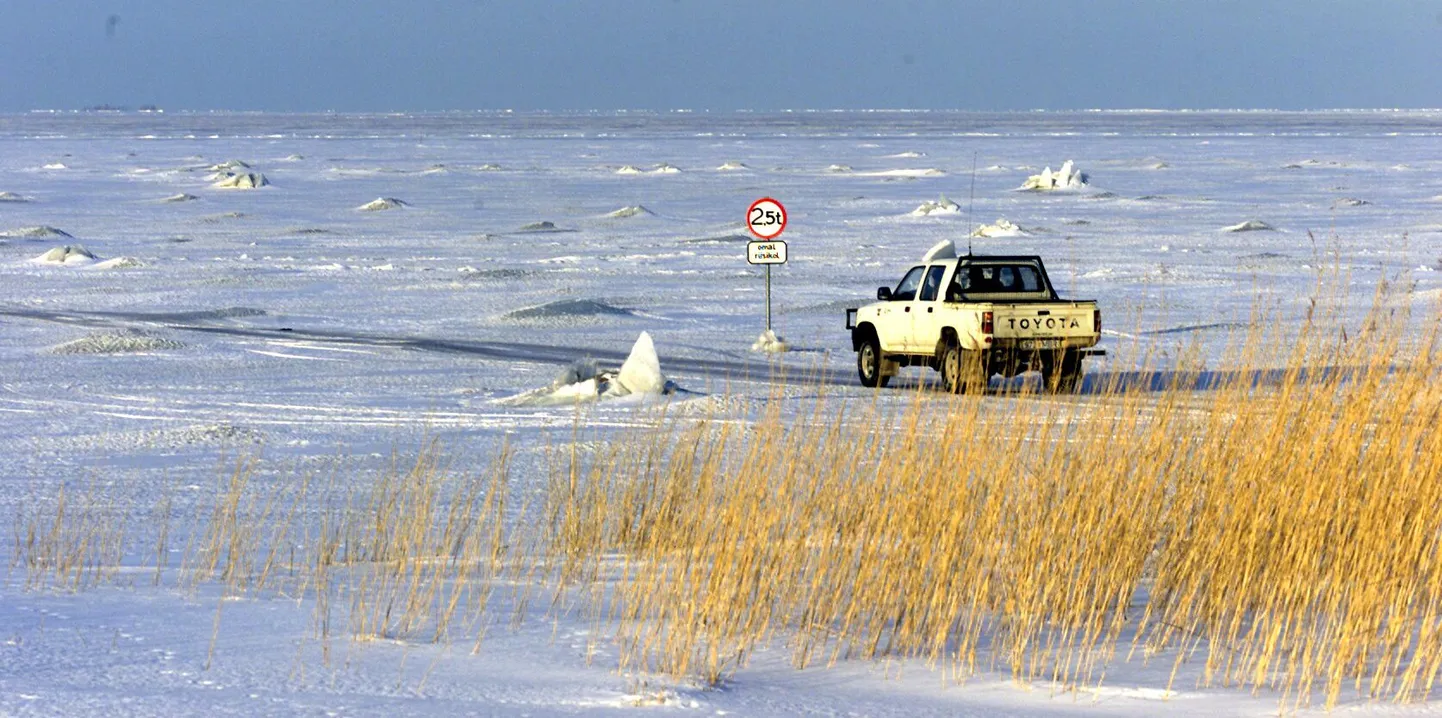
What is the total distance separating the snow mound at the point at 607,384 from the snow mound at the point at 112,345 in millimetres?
7312

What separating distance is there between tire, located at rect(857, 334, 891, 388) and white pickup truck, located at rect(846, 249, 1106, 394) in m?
0.01

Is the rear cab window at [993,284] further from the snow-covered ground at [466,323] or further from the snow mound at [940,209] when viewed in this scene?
the snow mound at [940,209]

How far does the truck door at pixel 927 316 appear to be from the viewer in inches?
756

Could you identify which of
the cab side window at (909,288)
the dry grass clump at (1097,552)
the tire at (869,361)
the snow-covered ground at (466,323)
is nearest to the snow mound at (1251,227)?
the snow-covered ground at (466,323)

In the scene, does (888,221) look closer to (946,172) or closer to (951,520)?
(946,172)

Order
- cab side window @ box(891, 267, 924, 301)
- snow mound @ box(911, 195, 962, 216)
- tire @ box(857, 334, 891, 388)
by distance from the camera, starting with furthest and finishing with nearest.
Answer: snow mound @ box(911, 195, 962, 216)
tire @ box(857, 334, 891, 388)
cab side window @ box(891, 267, 924, 301)

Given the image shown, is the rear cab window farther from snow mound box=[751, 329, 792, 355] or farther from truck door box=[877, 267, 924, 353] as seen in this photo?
snow mound box=[751, 329, 792, 355]

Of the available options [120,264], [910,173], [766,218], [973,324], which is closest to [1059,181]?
[910,173]

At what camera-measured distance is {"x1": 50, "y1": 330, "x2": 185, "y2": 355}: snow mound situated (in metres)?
22.5

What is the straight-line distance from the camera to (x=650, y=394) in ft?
56.4

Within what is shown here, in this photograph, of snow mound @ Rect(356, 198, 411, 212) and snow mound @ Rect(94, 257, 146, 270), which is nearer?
snow mound @ Rect(94, 257, 146, 270)

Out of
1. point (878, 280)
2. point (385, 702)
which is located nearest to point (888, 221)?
point (878, 280)

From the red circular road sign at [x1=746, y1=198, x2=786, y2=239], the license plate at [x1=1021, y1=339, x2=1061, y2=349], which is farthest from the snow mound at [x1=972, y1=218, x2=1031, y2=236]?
the license plate at [x1=1021, y1=339, x2=1061, y2=349]

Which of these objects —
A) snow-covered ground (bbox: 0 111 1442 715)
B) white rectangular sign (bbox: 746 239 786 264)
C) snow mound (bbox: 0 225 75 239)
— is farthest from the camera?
snow mound (bbox: 0 225 75 239)
